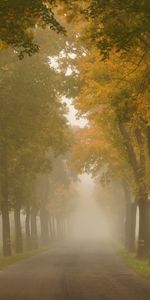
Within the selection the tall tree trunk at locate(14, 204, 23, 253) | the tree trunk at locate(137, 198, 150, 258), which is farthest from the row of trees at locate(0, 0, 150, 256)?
the tall tree trunk at locate(14, 204, 23, 253)

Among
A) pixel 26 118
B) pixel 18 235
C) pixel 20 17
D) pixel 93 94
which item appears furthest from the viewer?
pixel 18 235

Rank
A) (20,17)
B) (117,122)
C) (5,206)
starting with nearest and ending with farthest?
(20,17) → (117,122) → (5,206)

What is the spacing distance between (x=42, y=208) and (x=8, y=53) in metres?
29.9

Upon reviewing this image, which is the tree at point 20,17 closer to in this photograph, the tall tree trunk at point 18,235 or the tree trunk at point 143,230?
the tree trunk at point 143,230

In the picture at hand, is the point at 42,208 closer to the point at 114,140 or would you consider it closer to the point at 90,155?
the point at 90,155

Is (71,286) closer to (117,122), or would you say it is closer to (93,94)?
(93,94)

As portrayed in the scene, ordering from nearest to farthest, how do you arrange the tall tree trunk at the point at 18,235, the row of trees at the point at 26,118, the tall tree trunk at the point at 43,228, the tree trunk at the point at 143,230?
the row of trees at the point at 26,118 → the tree trunk at the point at 143,230 → the tall tree trunk at the point at 18,235 → the tall tree trunk at the point at 43,228

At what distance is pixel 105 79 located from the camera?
71.9 ft

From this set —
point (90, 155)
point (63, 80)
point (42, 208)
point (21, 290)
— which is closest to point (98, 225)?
point (42, 208)

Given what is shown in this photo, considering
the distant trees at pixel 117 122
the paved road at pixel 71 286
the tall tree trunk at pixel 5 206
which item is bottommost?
the paved road at pixel 71 286

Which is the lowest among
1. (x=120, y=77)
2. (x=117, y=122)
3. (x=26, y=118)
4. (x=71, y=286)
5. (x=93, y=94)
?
(x=71, y=286)

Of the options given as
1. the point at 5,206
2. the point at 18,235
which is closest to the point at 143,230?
the point at 5,206

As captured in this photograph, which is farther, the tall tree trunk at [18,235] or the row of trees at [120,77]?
the tall tree trunk at [18,235]

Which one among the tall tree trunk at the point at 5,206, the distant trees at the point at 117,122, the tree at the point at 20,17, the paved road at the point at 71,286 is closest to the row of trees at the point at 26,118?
the tall tree trunk at the point at 5,206
